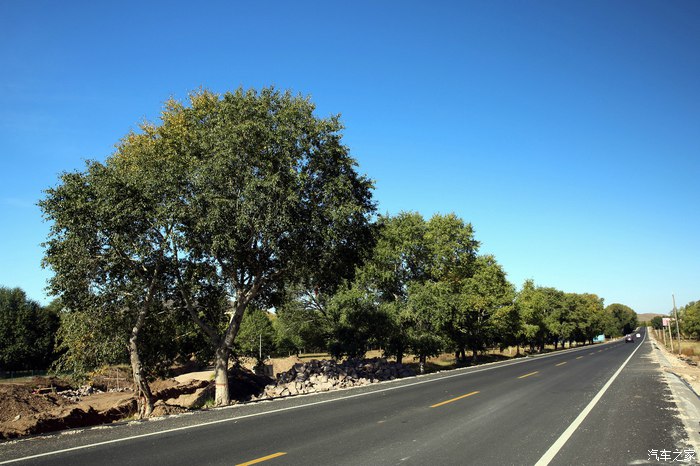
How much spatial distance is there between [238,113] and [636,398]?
17213 mm

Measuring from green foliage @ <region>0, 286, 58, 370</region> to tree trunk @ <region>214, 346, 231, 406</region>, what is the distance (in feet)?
172

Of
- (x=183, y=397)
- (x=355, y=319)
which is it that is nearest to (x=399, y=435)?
(x=183, y=397)

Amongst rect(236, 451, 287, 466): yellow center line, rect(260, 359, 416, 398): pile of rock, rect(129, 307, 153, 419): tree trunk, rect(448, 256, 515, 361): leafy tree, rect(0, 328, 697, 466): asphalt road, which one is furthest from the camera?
rect(448, 256, 515, 361): leafy tree

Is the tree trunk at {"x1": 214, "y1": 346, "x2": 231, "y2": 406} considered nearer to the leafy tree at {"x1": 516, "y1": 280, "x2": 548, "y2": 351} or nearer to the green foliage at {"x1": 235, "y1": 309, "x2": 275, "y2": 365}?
the leafy tree at {"x1": 516, "y1": 280, "x2": 548, "y2": 351}

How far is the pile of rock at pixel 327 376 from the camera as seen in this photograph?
2153 cm

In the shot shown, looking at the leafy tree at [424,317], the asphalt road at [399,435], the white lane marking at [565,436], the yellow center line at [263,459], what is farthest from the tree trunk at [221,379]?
the leafy tree at [424,317]

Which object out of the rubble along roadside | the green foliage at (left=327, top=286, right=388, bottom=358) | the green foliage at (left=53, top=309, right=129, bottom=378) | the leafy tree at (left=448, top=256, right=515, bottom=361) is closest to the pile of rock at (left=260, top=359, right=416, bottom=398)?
the rubble along roadside

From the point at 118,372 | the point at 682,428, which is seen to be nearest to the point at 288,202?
the point at 682,428

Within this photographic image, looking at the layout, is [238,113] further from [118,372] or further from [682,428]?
[118,372]

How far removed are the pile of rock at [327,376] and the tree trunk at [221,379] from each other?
3.12 metres

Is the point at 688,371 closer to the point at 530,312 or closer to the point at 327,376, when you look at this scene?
the point at 327,376

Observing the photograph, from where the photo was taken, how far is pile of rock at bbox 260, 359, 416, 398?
70.6ft

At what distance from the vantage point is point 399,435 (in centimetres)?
912

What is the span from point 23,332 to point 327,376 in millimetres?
56030
